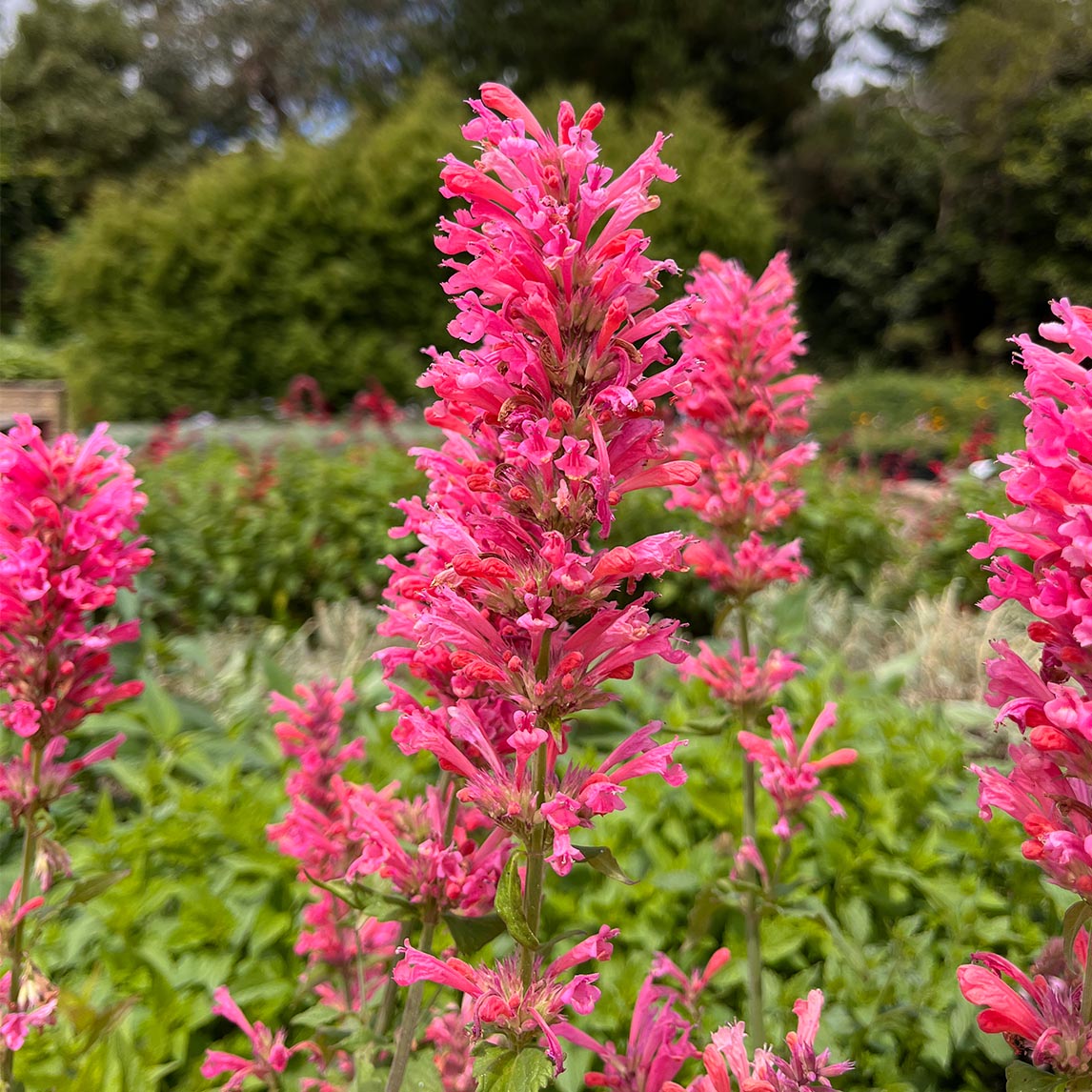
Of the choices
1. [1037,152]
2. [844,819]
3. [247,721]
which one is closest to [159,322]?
[247,721]

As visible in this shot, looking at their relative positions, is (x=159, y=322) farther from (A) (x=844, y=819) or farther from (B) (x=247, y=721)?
(A) (x=844, y=819)

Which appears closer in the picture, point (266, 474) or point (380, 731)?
point (380, 731)

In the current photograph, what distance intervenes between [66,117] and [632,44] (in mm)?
16967

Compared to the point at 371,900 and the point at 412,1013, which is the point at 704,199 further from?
the point at 412,1013

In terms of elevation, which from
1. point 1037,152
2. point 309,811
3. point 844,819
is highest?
point 1037,152

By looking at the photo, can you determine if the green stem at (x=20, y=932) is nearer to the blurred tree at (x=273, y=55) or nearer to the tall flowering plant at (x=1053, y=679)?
the tall flowering plant at (x=1053, y=679)

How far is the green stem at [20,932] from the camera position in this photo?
1249 mm

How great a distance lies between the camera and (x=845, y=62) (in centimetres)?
2209

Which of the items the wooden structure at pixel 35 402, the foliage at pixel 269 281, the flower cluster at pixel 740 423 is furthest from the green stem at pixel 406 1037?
the foliage at pixel 269 281

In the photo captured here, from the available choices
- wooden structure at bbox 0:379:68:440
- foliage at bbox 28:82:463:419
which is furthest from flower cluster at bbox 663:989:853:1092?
foliage at bbox 28:82:463:419

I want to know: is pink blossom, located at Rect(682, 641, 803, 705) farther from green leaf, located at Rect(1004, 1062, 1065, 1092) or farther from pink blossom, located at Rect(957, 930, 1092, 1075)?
green leaf, located at Rect(1004, 1062, 1065, 1092)

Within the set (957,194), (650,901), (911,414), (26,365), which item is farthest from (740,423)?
(957,194)

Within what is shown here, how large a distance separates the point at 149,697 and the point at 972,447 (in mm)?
5958

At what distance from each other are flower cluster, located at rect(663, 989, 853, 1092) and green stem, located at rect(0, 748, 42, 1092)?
1.00 metres
